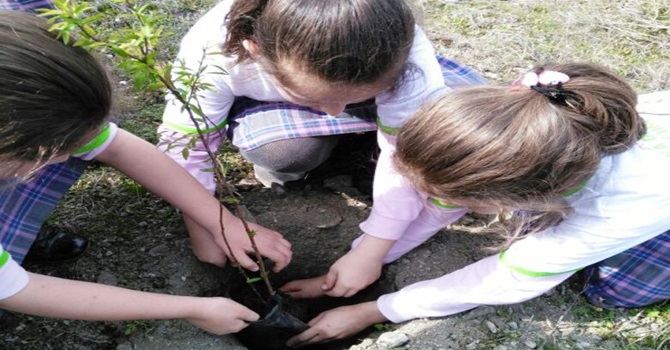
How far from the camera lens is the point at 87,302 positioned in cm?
153

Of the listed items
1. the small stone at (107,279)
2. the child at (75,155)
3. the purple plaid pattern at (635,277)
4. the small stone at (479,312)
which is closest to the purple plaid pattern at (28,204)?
the child at (75,155)

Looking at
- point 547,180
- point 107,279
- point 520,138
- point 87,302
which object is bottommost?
point 107,279

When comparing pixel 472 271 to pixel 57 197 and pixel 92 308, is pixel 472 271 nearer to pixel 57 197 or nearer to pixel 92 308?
pixel 92 308

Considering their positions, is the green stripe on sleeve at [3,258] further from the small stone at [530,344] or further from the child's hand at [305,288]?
the small stone at [530,344]

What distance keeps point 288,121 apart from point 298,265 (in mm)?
494

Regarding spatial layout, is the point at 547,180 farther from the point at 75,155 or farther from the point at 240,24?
the point at 75,155

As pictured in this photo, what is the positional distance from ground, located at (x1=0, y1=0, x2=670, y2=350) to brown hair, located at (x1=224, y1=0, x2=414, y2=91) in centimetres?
43

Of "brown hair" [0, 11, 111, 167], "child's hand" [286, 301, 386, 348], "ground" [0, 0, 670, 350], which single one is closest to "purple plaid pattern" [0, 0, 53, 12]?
"ground" [0, 0, 670, 350]

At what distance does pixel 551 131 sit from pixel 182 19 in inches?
84.2

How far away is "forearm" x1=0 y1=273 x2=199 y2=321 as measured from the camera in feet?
4.91

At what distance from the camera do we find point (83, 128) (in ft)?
4.50

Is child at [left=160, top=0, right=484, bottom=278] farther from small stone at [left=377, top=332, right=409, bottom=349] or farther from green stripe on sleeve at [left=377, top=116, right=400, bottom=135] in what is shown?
small stone at [left=377, top=332, right=409, bottom=349]

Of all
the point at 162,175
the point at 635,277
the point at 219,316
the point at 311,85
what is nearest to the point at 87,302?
the point at 219,316

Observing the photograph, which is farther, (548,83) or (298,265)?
(298,265)
